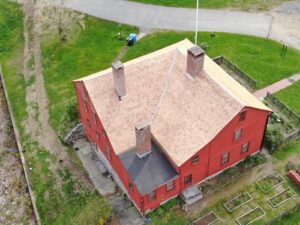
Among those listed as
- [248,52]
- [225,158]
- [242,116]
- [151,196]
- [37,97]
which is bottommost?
[37,97]

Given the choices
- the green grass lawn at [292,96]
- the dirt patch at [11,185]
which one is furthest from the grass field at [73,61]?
the green grass lawn at [292,96]

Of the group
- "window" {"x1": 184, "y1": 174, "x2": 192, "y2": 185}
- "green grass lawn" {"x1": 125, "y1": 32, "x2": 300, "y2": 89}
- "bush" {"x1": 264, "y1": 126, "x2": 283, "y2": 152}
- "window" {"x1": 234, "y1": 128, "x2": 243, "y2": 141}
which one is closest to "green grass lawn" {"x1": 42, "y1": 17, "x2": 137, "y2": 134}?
"green grass lawn" {"x1": 125, "y1": 32, "x2": 300, "y2": 89}

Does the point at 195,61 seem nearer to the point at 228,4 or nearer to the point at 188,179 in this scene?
the point at 188,179

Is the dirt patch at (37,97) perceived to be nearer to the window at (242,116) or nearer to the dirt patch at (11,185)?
the dirt patch at (11,185)

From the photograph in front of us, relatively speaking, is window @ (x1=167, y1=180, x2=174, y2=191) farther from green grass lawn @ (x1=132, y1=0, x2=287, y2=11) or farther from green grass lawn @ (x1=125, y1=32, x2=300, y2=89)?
green grass lawn @ (x1=132, y1=0, x2=287, y2=11)

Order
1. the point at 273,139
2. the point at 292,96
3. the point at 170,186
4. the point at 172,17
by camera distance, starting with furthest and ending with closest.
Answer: the point at 172,17, the point at 292,96, the point at 273,139, the point at 170,186

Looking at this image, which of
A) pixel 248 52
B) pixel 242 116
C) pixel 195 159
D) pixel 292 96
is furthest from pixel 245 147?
pixel 248 52
